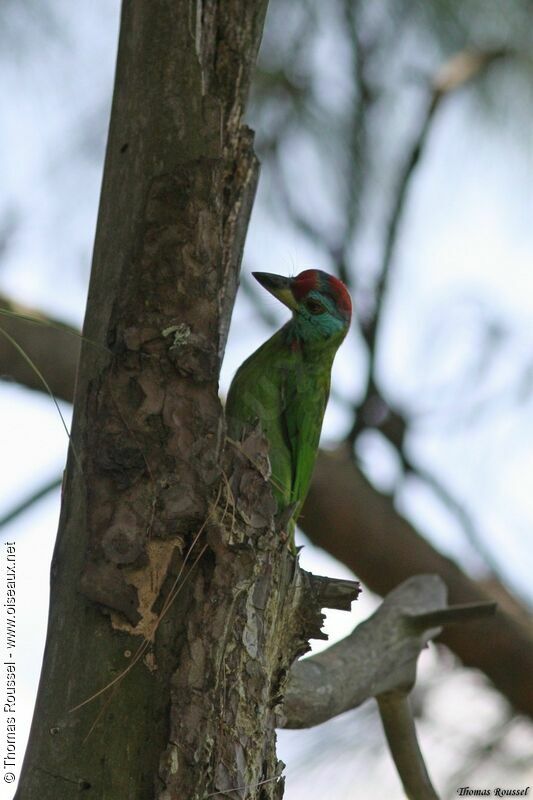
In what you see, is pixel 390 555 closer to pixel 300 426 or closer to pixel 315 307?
pixel 300 426

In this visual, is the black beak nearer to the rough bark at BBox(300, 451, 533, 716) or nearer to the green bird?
the green bird

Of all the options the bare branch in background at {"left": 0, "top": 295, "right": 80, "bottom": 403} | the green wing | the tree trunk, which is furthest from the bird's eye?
the bare branch in background at {"left": 0, "top": 295, "right": 80, "bottom": 403}

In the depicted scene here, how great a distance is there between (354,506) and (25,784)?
114 inches

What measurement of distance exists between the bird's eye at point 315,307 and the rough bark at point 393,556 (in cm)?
143

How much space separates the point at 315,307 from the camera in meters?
3.20

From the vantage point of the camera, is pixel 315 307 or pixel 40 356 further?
pixel 40 356

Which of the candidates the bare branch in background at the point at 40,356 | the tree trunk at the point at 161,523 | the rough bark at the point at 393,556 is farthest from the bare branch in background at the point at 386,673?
the bare branch in background at the point at 40,356

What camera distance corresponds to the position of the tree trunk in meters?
1.77

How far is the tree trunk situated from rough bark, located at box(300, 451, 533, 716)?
2.36m

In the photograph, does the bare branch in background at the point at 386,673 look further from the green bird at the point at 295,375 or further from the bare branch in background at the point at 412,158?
the bare branch in background at the point at 412,158

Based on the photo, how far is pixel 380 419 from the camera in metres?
4.54

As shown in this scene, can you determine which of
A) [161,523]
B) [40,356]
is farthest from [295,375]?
[40,356]

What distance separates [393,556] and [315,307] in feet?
5.76

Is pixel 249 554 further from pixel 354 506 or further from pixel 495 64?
pixel 495 64
